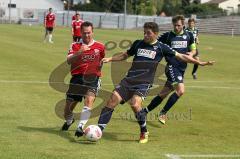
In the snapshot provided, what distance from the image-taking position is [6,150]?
331 inches

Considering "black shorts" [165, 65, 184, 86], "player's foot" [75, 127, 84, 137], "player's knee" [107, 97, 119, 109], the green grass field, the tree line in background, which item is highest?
the tree line in background

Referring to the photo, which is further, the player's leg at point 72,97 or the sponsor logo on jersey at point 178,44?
the sponsor logo on jersey at point 178,44

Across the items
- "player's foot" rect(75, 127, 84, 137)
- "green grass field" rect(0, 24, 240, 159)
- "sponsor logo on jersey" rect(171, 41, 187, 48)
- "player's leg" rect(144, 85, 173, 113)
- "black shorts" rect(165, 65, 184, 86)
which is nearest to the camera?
"green grass field" rect(0, 24, 240, 159)

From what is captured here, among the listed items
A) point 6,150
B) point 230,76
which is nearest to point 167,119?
point 6,150

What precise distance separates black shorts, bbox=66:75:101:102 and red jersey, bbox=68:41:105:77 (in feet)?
0.32

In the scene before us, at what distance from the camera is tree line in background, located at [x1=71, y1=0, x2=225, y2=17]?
102438 mm

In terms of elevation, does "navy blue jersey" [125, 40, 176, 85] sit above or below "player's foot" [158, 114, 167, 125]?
above

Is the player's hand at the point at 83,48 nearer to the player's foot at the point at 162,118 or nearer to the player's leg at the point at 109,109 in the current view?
the player's leg at the point at 109,109

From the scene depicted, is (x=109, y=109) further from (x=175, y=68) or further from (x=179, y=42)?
(x=179, y=42)

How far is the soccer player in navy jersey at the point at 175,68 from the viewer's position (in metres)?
11.7

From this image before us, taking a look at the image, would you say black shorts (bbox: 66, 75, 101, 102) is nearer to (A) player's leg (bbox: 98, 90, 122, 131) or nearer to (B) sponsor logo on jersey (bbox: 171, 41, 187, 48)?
(A) player's leg (bbox: 98, 90, 122, 131)

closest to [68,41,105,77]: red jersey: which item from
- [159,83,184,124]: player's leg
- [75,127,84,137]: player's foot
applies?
[75,127,84,137]: player's foot

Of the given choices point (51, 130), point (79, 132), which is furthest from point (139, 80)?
point (51, 130)

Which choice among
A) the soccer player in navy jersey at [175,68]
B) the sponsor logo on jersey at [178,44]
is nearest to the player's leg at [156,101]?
the soccer player in navy jersey at [175,68]
